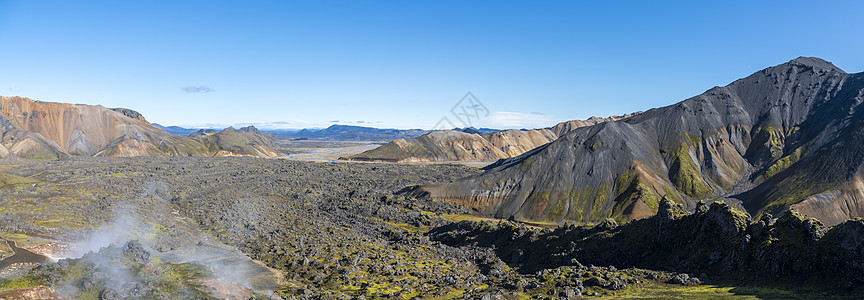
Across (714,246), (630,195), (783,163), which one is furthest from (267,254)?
(783,163)

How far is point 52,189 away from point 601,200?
506 ft

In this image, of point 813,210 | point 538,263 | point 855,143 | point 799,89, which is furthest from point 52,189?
point 799,89

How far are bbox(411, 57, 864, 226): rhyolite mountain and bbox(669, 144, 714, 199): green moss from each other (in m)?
0.41

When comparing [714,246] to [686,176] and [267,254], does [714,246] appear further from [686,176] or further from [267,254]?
[686,176]

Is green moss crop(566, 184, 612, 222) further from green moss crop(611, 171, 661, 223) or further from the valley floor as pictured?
the valley floor

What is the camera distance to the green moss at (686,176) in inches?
5354

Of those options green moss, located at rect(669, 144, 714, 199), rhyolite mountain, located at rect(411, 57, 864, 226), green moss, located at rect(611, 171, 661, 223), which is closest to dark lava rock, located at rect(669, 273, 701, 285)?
green moss, located at rect(611, 171, 661, 223)

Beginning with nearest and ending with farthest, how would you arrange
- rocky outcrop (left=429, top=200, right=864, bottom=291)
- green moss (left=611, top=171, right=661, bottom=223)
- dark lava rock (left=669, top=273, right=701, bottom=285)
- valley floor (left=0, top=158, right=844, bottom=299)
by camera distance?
rocky outcrop (left=429, top=200, right=864, bottom=291) → dark lava rock (left=669, top=273, right=701, bottom=285) → valley floor (left=0, top=158, right=844, bottom=299) → green moss (left=611, top=171, right=661, bottom=223)

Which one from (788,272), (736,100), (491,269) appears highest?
(736,100)

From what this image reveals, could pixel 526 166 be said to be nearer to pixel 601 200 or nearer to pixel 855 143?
pixel 601 200

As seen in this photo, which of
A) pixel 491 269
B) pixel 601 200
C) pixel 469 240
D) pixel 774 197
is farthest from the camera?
pixel 601 200

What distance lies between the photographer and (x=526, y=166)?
5817 inches

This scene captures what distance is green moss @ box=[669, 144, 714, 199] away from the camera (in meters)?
136

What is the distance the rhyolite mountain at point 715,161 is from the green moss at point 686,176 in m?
0.41
